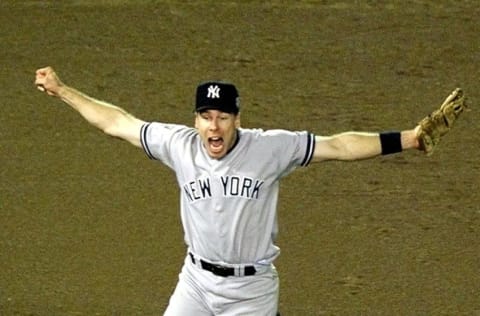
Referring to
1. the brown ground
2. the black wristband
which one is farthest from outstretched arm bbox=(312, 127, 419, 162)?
the brown ground

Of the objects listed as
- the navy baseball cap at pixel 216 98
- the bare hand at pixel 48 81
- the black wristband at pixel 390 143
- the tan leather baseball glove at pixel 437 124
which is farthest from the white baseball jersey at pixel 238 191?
the bare hand at pixel 48 81

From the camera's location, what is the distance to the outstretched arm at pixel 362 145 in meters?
4.86

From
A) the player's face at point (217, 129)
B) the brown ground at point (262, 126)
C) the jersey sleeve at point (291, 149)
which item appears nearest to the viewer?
the player's face at point (217, 129)

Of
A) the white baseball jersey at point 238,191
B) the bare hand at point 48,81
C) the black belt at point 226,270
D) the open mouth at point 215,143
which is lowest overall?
the black belt at point 226,270

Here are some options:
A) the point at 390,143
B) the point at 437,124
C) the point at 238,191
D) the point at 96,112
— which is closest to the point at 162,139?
the point at 96,112

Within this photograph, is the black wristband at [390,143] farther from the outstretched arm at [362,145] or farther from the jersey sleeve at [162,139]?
the jersey sleeve at [162,139]

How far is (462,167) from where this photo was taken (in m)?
7.32

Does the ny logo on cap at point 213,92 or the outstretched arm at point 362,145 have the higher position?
the ny logo on cap at point 213,92

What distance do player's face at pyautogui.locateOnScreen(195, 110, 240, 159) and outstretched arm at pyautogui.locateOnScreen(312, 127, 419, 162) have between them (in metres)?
0.36

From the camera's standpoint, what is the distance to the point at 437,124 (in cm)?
488

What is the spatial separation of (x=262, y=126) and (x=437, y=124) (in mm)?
2758

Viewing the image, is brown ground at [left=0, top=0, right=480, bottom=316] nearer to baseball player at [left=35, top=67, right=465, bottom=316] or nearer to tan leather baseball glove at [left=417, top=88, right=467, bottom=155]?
baseball player at [left=35, top=67, right=465, bottom=316]

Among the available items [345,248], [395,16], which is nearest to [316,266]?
[345,248]

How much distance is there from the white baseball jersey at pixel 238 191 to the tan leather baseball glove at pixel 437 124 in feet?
1.42
